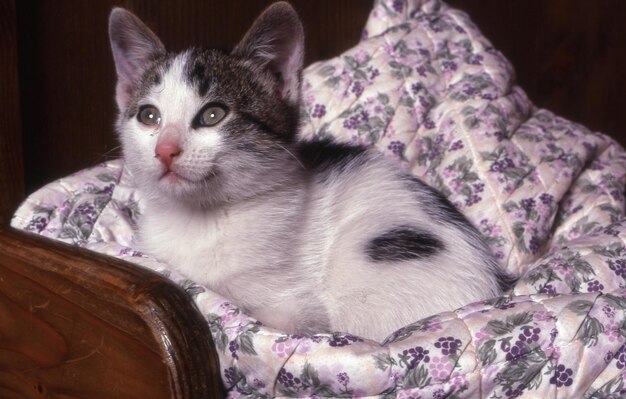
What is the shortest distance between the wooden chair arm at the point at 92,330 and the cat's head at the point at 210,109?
0.21 meters

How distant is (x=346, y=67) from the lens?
1.97 metres

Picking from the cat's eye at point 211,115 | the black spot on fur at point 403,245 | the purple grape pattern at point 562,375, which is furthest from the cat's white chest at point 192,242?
the purple grape pattern at point 562,375

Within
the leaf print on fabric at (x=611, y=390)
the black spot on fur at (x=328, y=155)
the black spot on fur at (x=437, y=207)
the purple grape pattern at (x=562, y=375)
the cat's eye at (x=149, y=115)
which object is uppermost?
the cat's eye at (x=149, y=115)

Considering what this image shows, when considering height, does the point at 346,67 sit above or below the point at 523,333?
above

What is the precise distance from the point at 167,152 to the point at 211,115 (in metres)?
0.13

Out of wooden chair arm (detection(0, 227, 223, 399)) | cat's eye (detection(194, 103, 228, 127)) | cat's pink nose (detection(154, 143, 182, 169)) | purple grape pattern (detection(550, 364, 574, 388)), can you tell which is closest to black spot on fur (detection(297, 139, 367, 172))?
cat's eye (detection(194, 103, 228, 127))

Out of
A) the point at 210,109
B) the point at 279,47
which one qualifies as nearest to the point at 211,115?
the point at 210,109

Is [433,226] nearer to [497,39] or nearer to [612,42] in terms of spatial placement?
[497,39]

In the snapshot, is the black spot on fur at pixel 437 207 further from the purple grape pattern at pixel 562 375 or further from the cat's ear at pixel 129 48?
the cat's ear at pixel 129 48

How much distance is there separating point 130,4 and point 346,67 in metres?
0.60

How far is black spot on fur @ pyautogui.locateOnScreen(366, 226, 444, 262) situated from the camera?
133cm

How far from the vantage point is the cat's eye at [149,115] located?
4.10 feet

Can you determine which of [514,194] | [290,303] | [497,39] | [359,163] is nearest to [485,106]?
[514,194]

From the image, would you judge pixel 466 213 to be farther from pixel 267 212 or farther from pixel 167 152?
pixel 167 152
